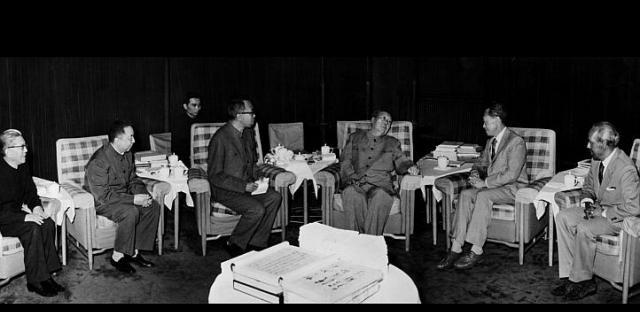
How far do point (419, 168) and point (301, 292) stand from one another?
3288 millimetres

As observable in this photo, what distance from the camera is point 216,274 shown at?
17.1 ft

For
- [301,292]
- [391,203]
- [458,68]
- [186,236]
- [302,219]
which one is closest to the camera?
[301,292]

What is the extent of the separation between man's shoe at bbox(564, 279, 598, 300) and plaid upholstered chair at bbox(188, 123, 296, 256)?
244cm

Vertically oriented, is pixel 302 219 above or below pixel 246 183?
below

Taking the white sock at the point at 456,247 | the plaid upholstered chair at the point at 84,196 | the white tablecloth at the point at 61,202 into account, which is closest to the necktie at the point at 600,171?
the white sock at the point at 456,247

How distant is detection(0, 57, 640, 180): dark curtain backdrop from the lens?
661cm

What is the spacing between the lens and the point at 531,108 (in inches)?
292

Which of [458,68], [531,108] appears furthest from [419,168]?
[458,68]

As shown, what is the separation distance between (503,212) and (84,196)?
3.25 meters

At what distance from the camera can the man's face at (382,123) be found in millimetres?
5832

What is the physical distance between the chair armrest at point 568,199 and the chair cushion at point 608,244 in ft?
1.30

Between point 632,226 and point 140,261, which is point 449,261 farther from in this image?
point 140,261
